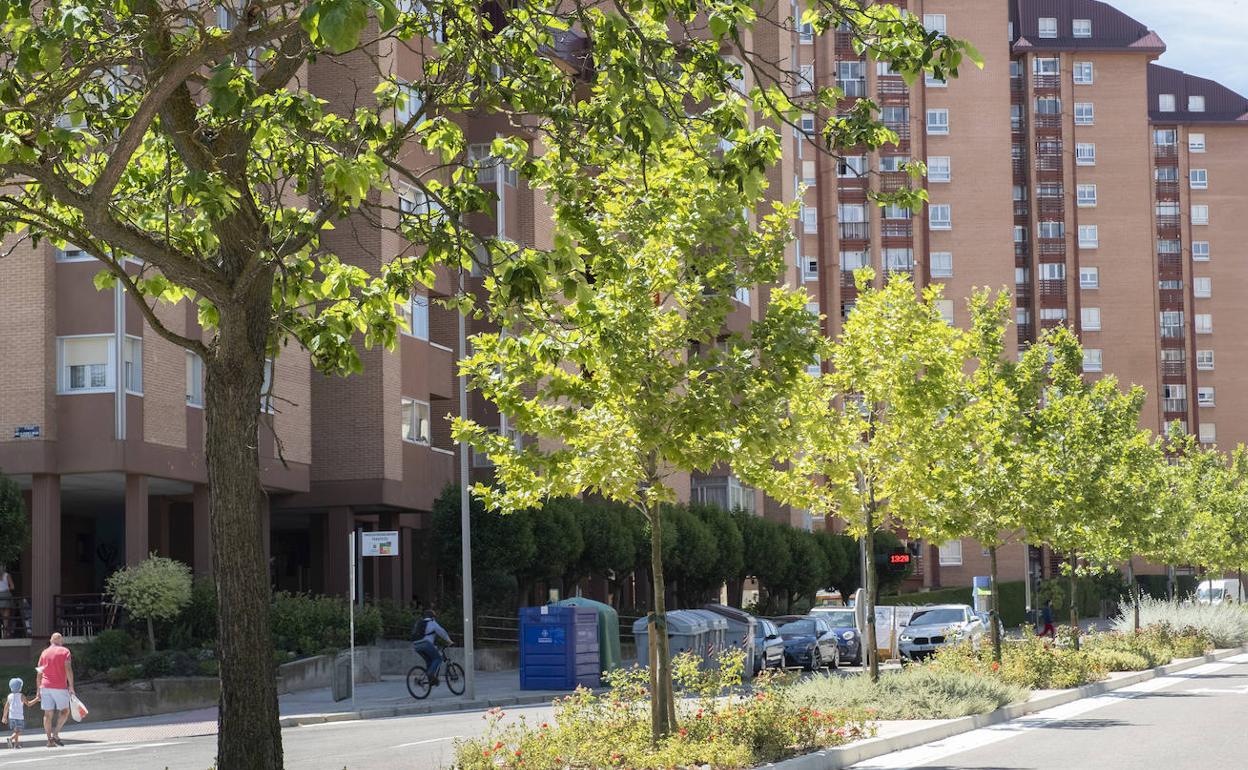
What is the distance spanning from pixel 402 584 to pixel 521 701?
1594 centimetres

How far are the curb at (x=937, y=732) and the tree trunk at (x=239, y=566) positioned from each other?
19.3 ft

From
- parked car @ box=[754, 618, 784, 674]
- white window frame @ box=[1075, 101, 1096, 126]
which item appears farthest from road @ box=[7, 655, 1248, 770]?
white window frame @ box=[1075, 101, 1096, 126]

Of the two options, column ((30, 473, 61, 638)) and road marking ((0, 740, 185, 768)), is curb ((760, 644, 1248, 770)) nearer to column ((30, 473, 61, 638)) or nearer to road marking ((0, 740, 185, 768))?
road marking ((0, 740, 185, 768))

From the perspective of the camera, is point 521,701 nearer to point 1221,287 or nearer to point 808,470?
point 808,470

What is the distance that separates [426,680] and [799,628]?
14.9 meters

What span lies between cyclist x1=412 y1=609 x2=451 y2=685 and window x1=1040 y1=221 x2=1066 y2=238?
78255 mm

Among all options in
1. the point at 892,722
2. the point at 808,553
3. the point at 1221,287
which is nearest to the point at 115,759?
the point at 892,722

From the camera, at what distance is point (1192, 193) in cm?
12106

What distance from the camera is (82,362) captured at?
117 feet

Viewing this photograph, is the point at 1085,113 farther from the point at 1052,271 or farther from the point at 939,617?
the point at 939,617

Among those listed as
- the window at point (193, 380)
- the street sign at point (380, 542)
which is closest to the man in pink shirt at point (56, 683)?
the street sign at point (380, 542)

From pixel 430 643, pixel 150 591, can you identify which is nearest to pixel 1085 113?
pixel 430 643

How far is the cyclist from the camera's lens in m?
33.2

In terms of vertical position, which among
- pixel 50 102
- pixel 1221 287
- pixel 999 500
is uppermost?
pixel 1221 287
